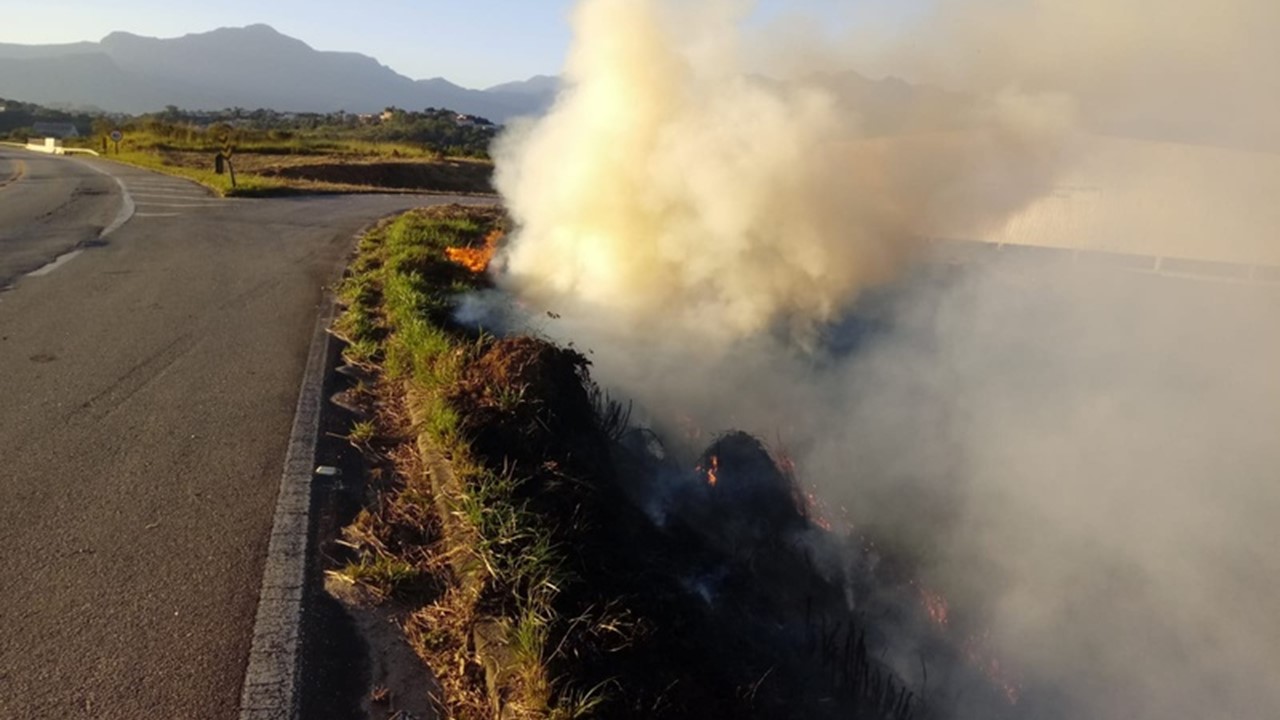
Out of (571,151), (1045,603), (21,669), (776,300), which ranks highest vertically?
(571,151)

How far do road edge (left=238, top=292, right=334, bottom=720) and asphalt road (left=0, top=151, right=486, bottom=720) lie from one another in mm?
57

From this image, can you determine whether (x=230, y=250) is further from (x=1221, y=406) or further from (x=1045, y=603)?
(x=1221, y=406)

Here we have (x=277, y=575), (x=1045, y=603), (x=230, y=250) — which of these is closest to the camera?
(x=277, y=575)

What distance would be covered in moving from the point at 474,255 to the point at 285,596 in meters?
7.17

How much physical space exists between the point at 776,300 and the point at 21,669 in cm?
707

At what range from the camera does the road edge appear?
3098mm

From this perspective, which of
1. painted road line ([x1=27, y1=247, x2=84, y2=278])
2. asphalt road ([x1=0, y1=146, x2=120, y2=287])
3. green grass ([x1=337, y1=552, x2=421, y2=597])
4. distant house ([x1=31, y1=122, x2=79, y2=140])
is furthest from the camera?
distant house ([x1=31, y1=122, x2=79, y2=140])

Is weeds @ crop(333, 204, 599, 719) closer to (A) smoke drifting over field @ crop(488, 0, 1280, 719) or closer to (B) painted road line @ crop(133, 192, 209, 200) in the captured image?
(A) smoke drifting over field @ crop(488, 0, 1280, 719)

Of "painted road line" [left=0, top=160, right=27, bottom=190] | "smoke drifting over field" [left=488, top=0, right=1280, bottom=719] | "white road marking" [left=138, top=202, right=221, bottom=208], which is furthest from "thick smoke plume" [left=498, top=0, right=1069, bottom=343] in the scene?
"painted road line" [left=0, top=160, right=27, bottom=190]

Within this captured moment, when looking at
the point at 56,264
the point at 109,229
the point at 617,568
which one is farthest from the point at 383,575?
the point at 109,229

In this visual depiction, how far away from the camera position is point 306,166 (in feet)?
90.6

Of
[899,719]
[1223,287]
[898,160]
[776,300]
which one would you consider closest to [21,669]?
[899,719]

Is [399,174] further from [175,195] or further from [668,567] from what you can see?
[668,567]

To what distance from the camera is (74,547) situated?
3.98m
